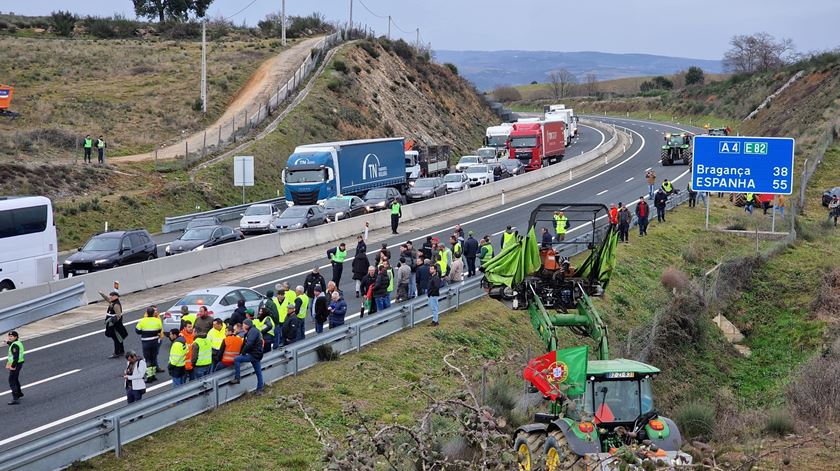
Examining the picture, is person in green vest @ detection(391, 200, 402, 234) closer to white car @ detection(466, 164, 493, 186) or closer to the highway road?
the highway road

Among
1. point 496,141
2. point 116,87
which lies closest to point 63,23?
point 116,87

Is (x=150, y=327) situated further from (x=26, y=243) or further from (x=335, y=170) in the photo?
(x=335, y=170)

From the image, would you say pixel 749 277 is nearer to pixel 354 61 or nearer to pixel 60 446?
pixel 60 446

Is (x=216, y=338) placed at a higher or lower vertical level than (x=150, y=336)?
higher

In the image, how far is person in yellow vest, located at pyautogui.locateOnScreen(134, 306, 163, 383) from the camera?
61.4 feet

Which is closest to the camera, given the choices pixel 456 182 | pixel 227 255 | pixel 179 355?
pixel 179 355

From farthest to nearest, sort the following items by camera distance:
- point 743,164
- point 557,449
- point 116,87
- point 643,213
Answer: point 116,87
point 743,164
point 643,213
point 557,449

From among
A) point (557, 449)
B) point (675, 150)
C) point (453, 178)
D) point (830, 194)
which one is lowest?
point (557, 449)

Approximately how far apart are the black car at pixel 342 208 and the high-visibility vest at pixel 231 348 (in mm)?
23362

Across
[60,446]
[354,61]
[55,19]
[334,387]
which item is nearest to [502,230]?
[334,387]

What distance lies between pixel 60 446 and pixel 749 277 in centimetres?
2825

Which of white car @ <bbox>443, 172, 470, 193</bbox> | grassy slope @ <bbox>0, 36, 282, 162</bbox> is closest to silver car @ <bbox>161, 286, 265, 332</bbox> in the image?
white car @ <bbox>443, 172, 470, 193</bbox>

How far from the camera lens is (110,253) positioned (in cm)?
3033

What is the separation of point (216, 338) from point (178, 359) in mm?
784
